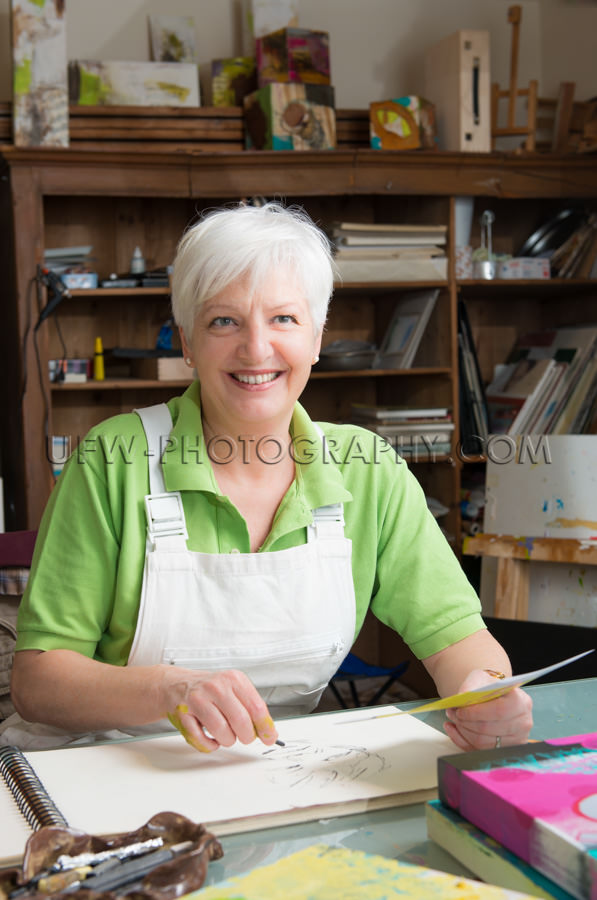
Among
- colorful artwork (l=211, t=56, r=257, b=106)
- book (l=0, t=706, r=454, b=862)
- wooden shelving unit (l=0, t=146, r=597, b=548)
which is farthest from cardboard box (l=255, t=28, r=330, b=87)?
book (l=0, t=706, r=454, b=862)

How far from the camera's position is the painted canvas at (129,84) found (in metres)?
3.33

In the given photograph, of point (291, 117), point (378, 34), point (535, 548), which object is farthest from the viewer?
point (378, 34)

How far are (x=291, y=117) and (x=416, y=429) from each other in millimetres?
1192

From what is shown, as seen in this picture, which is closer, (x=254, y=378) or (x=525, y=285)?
(x=254, y=378)

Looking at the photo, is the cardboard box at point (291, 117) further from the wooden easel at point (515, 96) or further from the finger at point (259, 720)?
the finger at point (259, 720)

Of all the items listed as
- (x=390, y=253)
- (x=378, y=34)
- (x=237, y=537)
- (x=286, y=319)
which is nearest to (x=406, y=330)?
(x=390, y=253)

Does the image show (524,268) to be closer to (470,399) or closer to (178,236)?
(470,399)

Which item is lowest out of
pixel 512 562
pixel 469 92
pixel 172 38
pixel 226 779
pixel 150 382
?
pixel 512 562

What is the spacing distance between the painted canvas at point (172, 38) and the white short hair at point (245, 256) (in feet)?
7.63

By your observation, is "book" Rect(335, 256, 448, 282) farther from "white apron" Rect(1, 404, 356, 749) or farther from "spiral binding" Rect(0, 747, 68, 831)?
"spiral binding" Rect(0, 747, 68, 831)

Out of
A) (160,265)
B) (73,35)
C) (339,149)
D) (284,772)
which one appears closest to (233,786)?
(284,772)

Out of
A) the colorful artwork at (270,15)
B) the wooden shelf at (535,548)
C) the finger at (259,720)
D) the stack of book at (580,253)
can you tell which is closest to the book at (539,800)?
the finger at (259,720)

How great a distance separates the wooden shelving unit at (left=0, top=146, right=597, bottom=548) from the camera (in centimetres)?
316

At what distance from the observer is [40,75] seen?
313 centimetres
